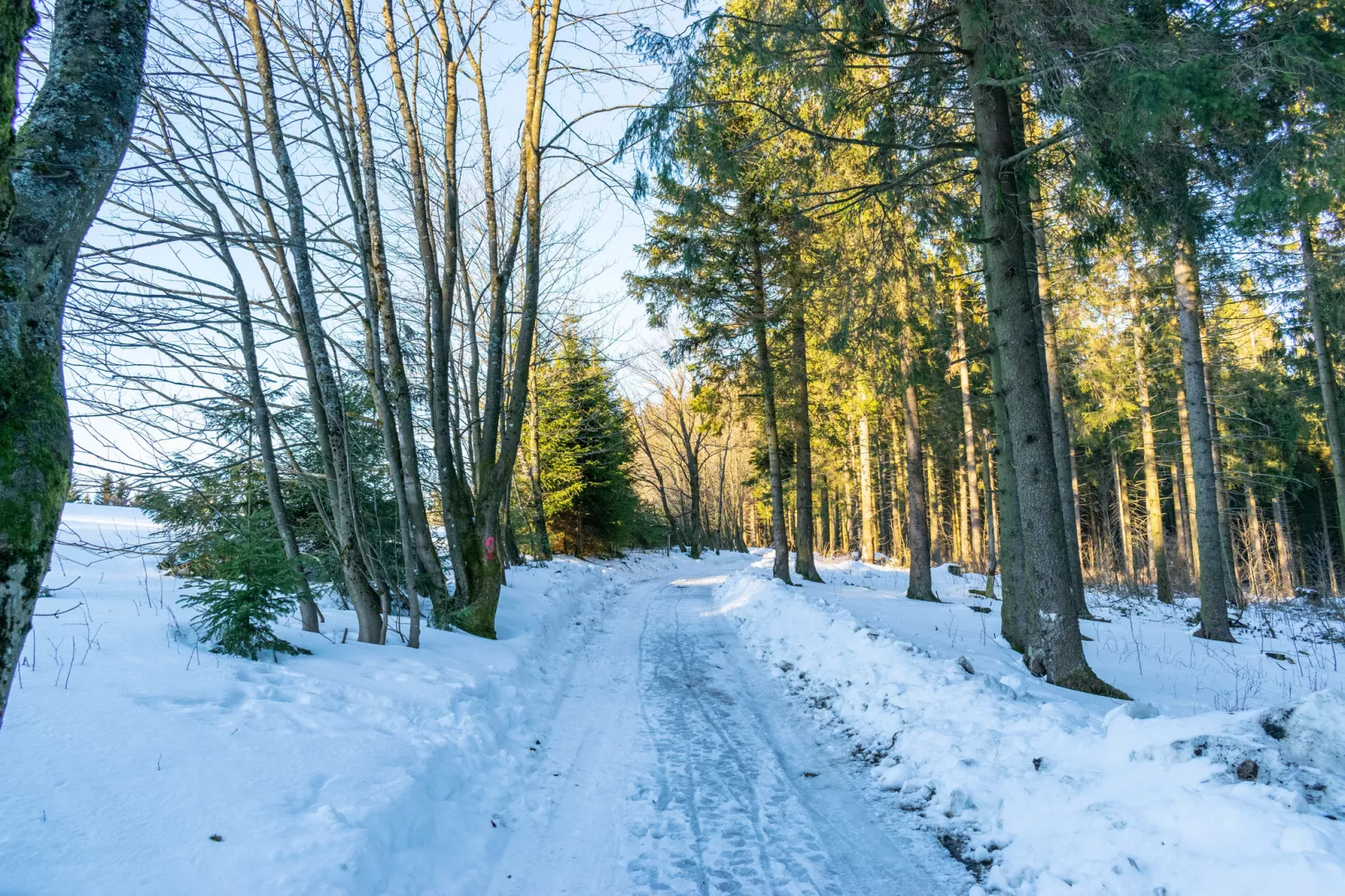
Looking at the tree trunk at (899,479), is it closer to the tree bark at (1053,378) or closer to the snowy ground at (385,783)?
the tree bark at (1053,378)

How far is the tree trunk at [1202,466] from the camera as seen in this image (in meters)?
9.98

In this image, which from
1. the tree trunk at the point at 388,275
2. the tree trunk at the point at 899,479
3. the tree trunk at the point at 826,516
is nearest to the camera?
the tree trunk at the point at 388,275

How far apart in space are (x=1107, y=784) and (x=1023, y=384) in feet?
13.5

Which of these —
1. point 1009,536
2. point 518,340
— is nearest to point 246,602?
point 518,340

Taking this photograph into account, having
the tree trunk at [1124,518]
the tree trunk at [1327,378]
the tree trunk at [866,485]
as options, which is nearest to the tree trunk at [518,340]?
the tree trunk at [1327,378]

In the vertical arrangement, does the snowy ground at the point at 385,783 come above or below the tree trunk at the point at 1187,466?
below

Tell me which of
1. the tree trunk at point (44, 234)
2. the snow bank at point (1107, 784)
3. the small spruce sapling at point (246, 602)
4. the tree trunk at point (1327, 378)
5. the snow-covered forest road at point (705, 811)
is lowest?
the snow-covered forest road at point (705, 811)

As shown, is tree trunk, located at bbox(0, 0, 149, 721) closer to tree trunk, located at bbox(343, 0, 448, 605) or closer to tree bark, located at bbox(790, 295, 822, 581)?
tree trunk, located at bbox(343, 0, 448, 605)

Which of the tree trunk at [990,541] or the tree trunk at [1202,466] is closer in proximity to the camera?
the tree trunk at [1202,466]

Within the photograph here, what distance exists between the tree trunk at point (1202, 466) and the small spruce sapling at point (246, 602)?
12.6m

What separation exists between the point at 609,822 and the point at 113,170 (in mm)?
3991

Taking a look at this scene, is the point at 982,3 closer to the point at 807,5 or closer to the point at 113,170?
the point at 807,5

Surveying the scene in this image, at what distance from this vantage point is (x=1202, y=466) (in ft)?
33.9

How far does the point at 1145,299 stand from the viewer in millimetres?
16609
